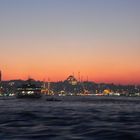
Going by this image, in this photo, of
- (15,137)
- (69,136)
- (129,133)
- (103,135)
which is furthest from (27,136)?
(129,133)

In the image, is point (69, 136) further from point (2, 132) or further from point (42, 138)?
point (2, 132)

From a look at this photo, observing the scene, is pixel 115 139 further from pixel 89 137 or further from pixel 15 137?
pixel 15 137

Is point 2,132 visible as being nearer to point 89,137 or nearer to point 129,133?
point 89,137

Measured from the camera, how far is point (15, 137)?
28797 mm

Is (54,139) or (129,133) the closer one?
(54,139)

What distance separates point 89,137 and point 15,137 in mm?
5072

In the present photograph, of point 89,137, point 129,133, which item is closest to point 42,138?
point 89,137

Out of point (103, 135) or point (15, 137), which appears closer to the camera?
point (15, 137)

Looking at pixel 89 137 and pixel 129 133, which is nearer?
pixel 89 137

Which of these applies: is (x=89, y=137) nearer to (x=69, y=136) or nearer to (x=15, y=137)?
(x=69, y=136)

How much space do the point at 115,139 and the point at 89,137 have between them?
6.15 ft

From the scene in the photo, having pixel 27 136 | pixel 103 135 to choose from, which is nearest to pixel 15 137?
pixel 27 136

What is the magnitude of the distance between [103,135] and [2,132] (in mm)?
7745

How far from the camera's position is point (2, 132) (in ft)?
106
